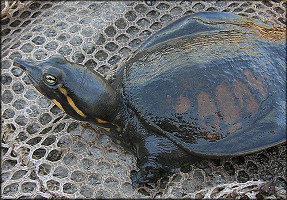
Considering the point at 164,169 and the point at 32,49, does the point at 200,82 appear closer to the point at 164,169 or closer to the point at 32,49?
the point at 164,169

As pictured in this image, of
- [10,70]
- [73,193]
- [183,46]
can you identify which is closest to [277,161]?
[183,46]

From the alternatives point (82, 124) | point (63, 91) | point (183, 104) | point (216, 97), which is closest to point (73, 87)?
point (63, 91)

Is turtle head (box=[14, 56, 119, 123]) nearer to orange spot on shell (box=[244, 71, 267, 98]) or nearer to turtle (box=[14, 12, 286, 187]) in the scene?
turtle (box=[14, 12, 286, 187])

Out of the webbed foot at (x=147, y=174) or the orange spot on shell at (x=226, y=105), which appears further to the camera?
the webbed foot at (x=147, y=174)

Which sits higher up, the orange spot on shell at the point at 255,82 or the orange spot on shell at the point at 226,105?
the orange spot on shell at the point at 255,82

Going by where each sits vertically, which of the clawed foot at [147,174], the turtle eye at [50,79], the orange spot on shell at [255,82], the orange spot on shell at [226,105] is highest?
the turtle eye at [50,79]

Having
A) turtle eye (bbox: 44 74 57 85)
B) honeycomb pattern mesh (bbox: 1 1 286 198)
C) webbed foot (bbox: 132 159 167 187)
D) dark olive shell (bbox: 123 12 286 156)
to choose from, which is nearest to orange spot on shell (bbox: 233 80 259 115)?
dark olive shell (bbox: 123 12 286 156)

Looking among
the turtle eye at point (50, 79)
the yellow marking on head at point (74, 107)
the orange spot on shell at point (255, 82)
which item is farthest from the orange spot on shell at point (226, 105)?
the turtle eye at point (50, 79)

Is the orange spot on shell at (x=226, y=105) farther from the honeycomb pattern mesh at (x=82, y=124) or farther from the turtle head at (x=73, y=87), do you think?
the turtle head at (x=73, y=87)
